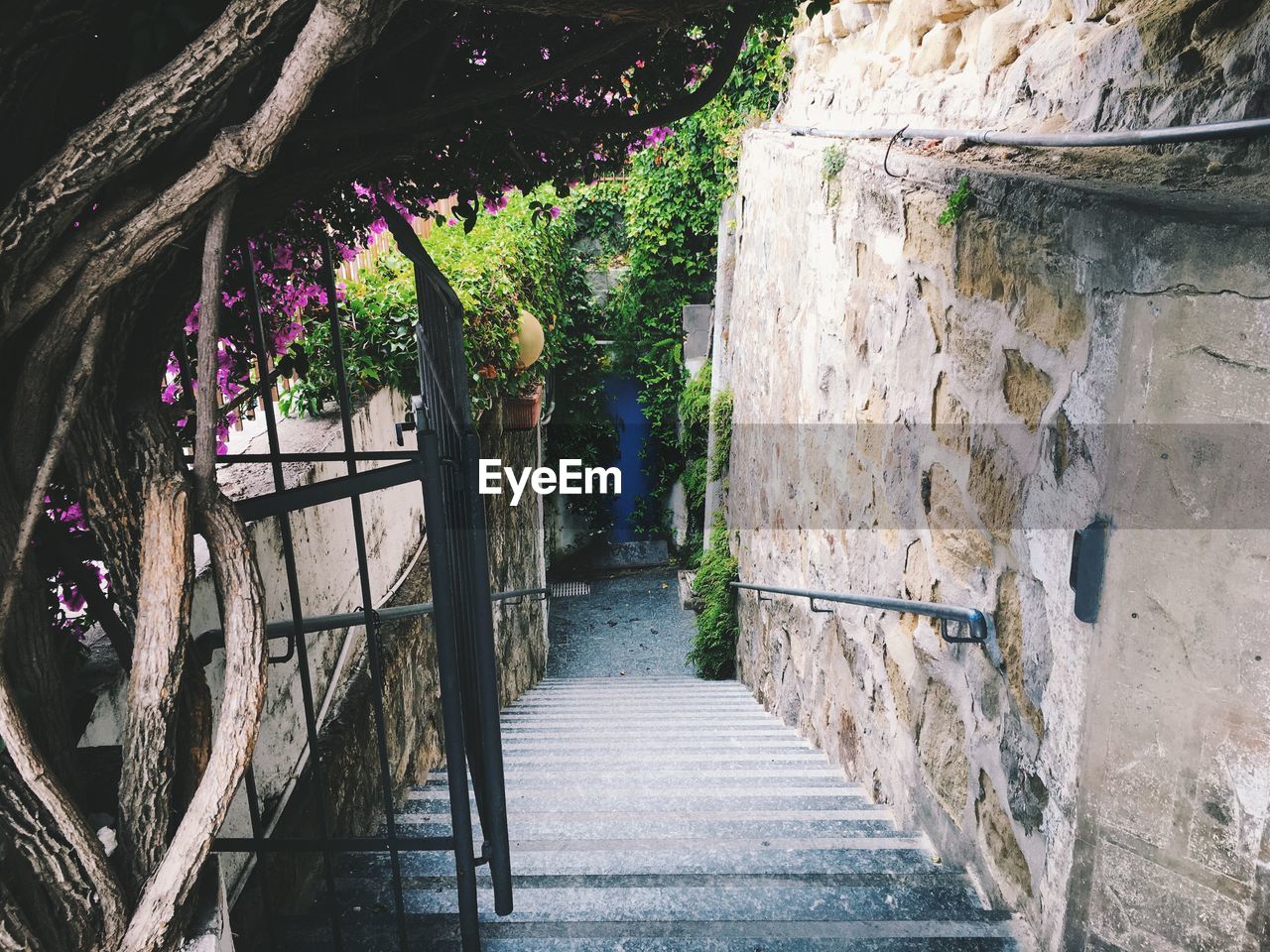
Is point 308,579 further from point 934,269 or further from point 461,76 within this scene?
point 934,269

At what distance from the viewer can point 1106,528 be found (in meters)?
1.35

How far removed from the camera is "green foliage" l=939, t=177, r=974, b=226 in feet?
6.64

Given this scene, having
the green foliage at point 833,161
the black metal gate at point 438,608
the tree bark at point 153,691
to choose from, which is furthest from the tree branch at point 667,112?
the green foliage at point 833,161

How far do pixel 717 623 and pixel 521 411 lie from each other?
7.00 ft

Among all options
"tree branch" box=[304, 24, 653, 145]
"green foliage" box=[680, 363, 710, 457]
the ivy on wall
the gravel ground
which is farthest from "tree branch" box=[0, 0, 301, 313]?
"green foliage" box=[680, 363, 710, 457]

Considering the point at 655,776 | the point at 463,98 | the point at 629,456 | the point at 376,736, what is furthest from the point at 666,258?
the point at 463,98

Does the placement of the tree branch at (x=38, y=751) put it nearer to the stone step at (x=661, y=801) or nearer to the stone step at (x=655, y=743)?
the stone step at (x=661, y=801)

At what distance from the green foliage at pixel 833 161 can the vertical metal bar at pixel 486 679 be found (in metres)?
2.40

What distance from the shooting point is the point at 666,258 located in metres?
8.19

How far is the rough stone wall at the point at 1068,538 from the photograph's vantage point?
3.81ft

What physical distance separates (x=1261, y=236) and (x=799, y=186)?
3.23 m

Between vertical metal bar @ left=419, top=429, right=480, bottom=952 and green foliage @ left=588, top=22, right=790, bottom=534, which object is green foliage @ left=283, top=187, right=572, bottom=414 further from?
green foliage @ left=588, top=22, right=790, bottom=534

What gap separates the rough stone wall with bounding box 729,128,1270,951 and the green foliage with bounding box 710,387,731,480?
346cm

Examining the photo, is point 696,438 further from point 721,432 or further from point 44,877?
point 44,877
